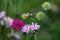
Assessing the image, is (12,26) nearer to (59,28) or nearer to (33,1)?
(59,28)

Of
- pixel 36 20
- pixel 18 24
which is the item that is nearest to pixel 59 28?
pixel 36 20

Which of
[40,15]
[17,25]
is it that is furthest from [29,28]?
[40,15]

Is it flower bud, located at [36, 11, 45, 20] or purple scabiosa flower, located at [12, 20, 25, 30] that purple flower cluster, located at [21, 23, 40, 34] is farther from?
flower bud, located at [36, 11, 45, 20]

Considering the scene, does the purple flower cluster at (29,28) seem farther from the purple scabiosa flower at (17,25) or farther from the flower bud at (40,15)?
the flower bud at (40,15)

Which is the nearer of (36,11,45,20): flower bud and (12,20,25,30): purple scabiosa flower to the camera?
(12,20,25,30): purple scabiosa flower

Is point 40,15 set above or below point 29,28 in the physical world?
above

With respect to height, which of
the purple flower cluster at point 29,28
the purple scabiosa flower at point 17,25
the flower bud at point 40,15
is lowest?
the purple flower cluster at point 29,28

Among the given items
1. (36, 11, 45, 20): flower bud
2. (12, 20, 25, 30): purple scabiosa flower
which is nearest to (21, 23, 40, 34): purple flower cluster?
(12, 20, 25, 30): purple scabiosa flower

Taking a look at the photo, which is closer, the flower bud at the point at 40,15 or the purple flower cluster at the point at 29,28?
the purple flower cluster at the point at 29,28

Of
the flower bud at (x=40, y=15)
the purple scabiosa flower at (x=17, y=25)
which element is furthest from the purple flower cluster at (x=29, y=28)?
the flower bud at (x=40, y=15)

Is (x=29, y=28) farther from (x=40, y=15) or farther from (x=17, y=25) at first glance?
(x=40, y=15)

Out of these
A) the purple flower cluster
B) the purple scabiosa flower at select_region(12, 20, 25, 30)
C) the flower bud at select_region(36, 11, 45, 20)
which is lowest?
the purple flower cluster

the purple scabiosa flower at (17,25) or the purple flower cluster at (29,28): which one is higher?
the purple scabiosa flower at (17,25)

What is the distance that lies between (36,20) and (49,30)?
0.35 meters
